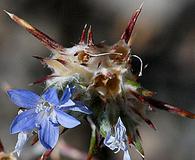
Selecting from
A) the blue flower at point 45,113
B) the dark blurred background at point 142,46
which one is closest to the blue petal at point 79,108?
the blue flower at point 45,113

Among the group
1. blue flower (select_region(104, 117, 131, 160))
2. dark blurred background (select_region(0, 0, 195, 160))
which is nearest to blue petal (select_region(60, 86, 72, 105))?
blue flower (select_region(104, 117, 131, 160))

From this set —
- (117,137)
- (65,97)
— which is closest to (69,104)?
(65,97)

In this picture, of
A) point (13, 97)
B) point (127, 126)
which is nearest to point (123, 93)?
point (127, 126)

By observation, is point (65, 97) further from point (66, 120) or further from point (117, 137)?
point (117, 137)

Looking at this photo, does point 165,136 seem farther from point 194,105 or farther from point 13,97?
point 13,97

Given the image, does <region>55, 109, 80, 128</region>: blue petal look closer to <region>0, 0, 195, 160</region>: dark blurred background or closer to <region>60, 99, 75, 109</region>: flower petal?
<region>60, 99, 75, 109</region>: flower petal

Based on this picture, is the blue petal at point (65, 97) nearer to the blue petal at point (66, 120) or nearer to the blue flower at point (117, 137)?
the blue petal at point (66, 120)
